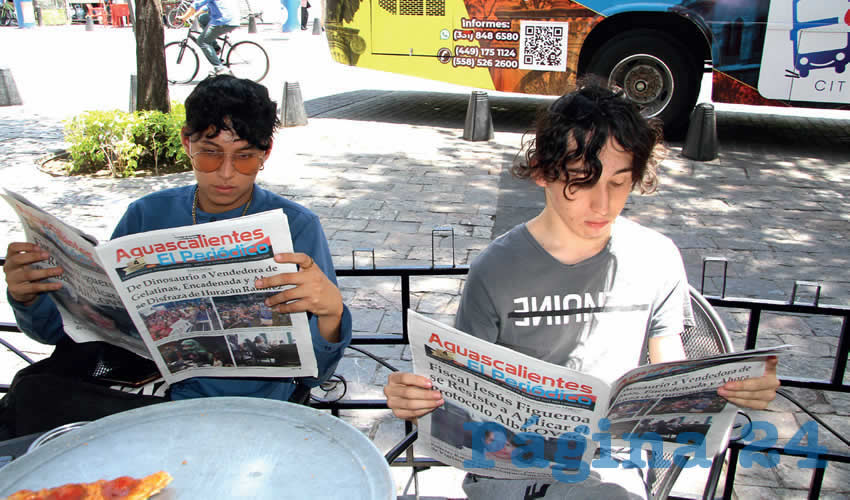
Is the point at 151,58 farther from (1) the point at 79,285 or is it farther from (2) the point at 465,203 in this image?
(1) the point at 79,285

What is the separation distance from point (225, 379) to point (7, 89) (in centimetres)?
981

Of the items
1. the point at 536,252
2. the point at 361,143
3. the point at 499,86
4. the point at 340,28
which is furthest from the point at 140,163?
the point at 536,252

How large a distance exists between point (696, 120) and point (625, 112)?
5812 mm

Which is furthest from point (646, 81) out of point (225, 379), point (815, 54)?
point (225, 379)

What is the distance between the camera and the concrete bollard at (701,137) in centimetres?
682

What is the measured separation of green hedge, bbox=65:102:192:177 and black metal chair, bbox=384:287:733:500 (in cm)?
544

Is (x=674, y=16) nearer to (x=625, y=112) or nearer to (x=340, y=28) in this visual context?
(x=340, y=28)

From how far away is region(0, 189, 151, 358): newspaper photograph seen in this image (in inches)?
63.6

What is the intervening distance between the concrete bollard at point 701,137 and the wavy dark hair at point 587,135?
18.6 ft

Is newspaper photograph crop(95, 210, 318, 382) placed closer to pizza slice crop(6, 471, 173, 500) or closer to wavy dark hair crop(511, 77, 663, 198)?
pizza slice crop(6, 471, 173, 500)

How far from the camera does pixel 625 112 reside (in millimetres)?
1609

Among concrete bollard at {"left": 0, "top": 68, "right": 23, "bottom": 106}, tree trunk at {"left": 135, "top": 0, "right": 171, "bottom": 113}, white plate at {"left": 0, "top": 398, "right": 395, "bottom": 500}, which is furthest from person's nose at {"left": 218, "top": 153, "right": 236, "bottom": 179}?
concrete bollard at {"left": 0, "top": 68, "right": 23, "bottom": 106}

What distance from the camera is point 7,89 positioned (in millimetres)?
9664

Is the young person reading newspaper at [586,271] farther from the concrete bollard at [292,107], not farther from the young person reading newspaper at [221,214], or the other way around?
the concrete bollard at [292,107]
